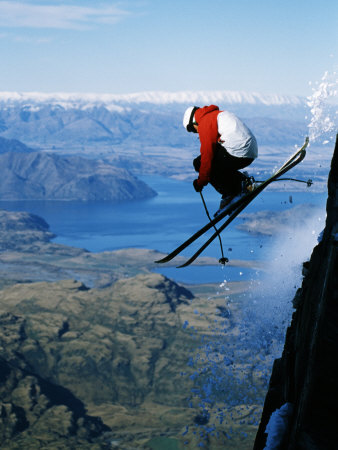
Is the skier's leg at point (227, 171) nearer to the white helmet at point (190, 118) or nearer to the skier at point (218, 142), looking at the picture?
the skier at point (218, 142)

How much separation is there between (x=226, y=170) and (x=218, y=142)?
0.66 metres

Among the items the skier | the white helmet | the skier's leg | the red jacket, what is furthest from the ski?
the white helmet

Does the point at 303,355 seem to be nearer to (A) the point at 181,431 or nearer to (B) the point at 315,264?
(B) the point at 315,264

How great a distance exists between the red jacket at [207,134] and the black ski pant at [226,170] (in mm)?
292

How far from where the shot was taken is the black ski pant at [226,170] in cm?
993

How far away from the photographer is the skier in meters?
9.44

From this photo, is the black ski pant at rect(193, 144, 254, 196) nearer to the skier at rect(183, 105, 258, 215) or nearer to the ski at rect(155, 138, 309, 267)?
the skier at rect(183, 105, 258, 215)

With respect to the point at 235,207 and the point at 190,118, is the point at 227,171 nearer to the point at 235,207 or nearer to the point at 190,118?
the point at 235,207

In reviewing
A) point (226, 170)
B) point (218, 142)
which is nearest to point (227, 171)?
point (226, 170)

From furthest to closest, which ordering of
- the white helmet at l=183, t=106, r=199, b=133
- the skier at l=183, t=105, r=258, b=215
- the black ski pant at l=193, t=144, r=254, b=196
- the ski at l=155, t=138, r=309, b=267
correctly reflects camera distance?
the black ski pant at l=193, t=144, r=254, b=196 < the ski at l=155, t=138, r=309, b=267 < the white helmet at l=183, t=106, r=199, b=133 < the skier at l=183, t=105, r=258, b=215

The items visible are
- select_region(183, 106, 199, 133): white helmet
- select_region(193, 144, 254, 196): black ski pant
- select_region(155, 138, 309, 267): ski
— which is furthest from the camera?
select_region(193, 144, 254, 196): black ski pant

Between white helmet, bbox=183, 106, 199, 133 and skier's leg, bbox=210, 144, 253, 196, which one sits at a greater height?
white helmet, bbox=183, 106, 199, 133

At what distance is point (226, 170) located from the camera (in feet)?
33.5

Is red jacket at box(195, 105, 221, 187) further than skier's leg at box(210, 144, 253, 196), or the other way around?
skier's leg at box(210, 144, 253, 196)
